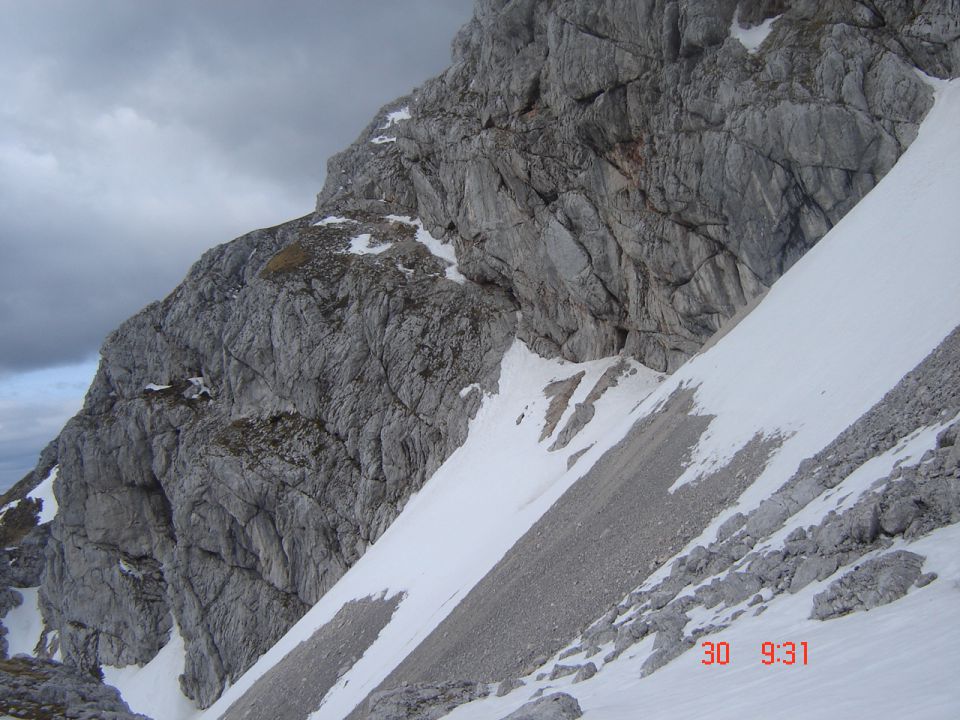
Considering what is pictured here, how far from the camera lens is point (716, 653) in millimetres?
9250

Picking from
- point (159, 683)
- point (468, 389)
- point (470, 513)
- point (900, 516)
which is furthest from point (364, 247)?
point (900, 516)

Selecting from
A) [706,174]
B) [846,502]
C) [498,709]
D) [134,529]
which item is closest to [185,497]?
[134,529]

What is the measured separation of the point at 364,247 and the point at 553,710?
210 feet

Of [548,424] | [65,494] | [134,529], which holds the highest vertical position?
[65,494]

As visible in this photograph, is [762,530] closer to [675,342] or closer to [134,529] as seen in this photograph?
[675,342]

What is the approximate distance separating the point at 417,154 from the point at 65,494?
56693 millimetres

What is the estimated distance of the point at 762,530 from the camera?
1408cm

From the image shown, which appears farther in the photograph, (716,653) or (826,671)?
(716,653)

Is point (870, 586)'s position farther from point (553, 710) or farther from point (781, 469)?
point (781, 469)

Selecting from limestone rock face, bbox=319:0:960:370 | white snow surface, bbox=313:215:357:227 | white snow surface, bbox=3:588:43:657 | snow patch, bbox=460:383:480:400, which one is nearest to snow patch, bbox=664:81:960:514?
limestone rock face, bbox=319:0:960:370

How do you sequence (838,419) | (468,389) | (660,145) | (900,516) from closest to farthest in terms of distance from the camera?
(900,516), (838,419), (660,145), (468,389)

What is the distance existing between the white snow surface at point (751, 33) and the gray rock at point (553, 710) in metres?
40.4

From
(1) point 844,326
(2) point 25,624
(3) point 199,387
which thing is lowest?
(1) point 844,326
